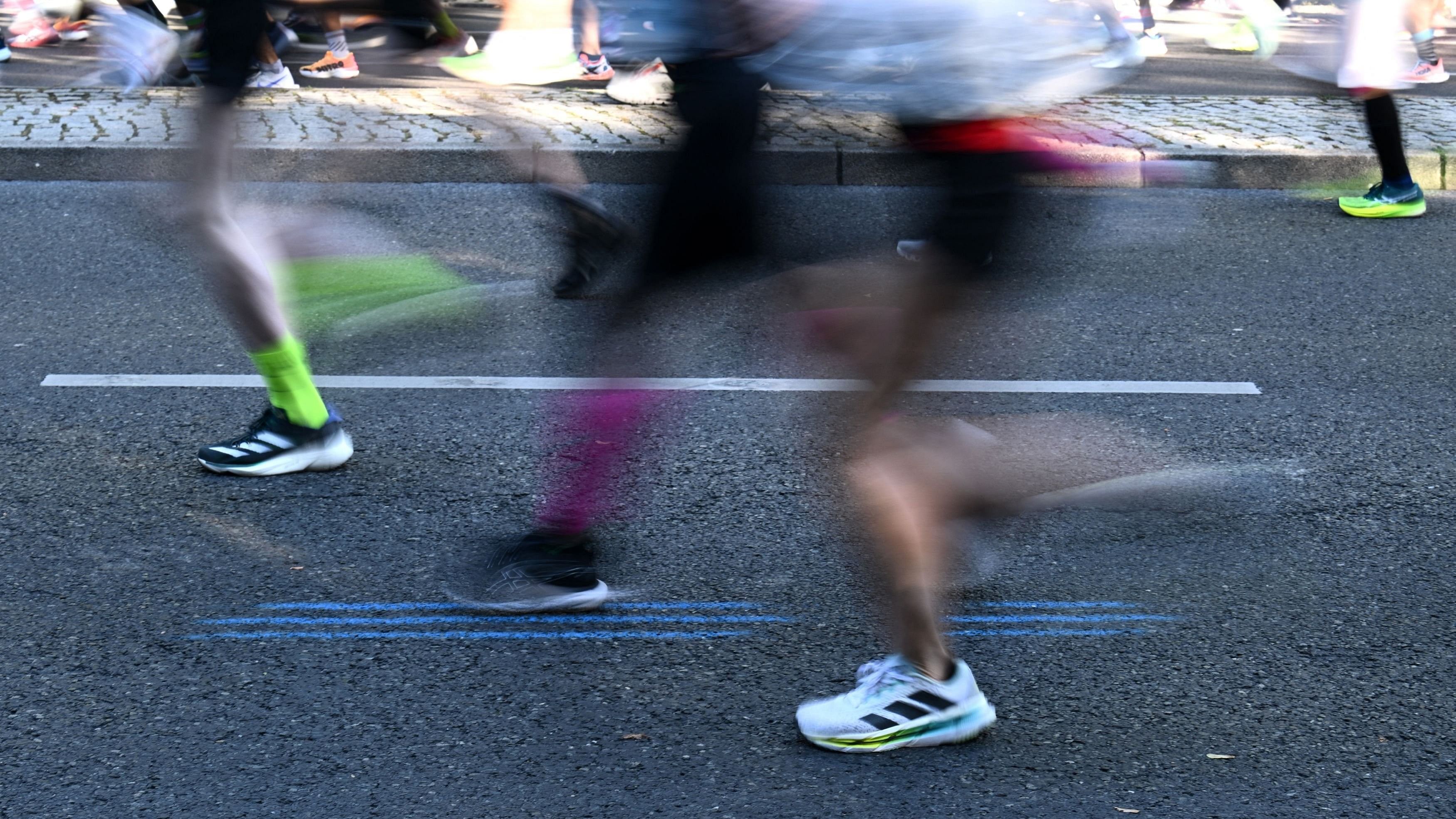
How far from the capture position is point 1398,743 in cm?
280

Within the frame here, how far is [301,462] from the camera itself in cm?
405

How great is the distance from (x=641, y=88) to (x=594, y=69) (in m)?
1.02

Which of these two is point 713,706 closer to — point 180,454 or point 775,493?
point 775,493

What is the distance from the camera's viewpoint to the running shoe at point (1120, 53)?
2.62 metres

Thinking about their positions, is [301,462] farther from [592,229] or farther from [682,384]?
[682,384]

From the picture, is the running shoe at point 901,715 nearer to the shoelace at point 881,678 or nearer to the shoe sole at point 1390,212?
the shoelace at point 881,678

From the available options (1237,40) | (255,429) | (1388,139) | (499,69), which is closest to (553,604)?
(255,429)

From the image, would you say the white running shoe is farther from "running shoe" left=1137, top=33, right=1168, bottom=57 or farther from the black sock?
"running shoe" left=1137, top=33, right=1168, bottom=57

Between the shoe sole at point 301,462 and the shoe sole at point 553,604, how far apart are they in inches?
36.4

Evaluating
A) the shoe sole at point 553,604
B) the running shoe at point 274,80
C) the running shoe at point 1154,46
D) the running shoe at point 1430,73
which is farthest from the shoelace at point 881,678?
the running shoe at point 1154,46

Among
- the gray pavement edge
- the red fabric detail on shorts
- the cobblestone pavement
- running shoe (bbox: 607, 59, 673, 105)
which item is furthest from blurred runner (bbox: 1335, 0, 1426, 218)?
the red fabric detail on shorts

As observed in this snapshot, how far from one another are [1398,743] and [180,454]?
9.70ft

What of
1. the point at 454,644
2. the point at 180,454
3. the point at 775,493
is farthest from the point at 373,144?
the point at 454,644

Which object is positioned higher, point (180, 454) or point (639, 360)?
point (639, 360)
